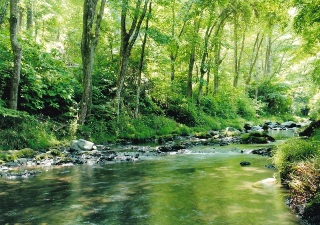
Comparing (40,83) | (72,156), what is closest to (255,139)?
(72,156)

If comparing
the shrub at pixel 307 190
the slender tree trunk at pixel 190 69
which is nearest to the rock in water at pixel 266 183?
the shrub at pixel 307 190

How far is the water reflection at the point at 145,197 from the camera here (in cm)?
593

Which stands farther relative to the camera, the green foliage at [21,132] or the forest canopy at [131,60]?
the forest canopy at [131,60]

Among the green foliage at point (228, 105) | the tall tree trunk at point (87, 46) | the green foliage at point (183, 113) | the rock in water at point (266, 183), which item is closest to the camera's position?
the rock in water at point (266, 183)

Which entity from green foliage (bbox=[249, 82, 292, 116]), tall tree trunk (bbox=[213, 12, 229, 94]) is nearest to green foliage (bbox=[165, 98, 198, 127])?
tall tree trunk (bbox=[213, 12, 229, 94])

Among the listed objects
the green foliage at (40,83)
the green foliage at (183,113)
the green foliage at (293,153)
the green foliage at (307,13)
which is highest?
the green foliage at (307,13)

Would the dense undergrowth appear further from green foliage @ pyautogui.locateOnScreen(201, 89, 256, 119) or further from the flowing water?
green foliage @ pyautogui.locateOnScreen(201, 89, 256, 119)

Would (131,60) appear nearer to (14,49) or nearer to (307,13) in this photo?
(14,49)

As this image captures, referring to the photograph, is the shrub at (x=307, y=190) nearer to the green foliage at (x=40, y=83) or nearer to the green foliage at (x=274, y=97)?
the green foliage at (x=40, y=83)

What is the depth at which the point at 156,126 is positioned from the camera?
21.8 meters

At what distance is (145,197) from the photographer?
7.34 metres

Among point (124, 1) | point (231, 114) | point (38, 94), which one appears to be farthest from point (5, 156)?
point (231, 114)

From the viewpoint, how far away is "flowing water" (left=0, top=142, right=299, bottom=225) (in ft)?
19.4

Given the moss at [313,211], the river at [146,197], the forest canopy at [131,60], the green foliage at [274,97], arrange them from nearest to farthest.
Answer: the moss at [313,211] → the river at [146,197] → the forest canopy at [131,60] → the green foliage at [274,97]
